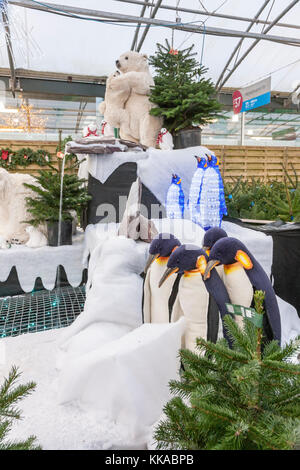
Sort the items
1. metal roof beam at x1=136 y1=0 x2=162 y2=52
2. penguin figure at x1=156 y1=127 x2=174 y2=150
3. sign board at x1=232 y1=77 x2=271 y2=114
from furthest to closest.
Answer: metal roof beam at x1=136 y1=0 x2=162 y2=52 < sign board at x1=232 y1=77 x2=271 y2=114 < penguin figure at x1=156 y1=127 x2=174 y2=150

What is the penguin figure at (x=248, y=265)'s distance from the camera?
1.00 metres

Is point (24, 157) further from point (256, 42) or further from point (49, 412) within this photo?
point (256, 42)

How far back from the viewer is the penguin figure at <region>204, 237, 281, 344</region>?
1.00 metres

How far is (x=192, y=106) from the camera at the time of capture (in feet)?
9.98

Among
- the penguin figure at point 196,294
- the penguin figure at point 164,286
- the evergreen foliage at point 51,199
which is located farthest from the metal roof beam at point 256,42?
the penguin figure at point 196,294

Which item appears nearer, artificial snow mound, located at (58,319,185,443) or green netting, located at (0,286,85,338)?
artificial snow mound, located at (58,319,185,443)

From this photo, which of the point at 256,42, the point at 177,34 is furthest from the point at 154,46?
the point at 256,42

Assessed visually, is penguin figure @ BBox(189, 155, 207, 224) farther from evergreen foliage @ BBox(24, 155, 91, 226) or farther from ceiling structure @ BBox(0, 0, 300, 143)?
ceiling structure @ BBox(0, 0, 300, 143)

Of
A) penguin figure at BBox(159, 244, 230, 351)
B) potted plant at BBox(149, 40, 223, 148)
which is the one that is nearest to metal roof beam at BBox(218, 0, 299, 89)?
potted plant at BBox(149, 40, 223, 148)

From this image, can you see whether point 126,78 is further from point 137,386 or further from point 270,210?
point 137,386

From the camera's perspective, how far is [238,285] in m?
1.03

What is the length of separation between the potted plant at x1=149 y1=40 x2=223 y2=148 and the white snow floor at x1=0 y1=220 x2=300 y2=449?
215 centimetres

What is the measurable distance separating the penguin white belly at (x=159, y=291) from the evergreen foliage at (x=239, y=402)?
1.88 ft

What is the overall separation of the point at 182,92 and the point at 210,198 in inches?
62.4
